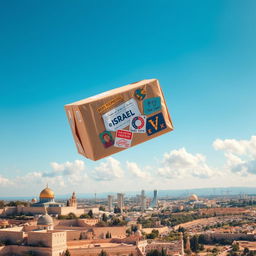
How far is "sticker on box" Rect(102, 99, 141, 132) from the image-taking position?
223cm

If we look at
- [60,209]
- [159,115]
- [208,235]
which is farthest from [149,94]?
[208,235]

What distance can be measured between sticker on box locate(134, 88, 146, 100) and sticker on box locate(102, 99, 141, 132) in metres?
0.03

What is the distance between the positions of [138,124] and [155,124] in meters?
0.10

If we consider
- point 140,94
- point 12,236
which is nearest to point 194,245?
point 12,236

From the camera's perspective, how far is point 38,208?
2089 centimetres

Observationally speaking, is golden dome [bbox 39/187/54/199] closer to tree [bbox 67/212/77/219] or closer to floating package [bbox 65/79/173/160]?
tree [bbox 67/212/77/219]

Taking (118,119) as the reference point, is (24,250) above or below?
below

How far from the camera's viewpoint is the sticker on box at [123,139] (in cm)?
229

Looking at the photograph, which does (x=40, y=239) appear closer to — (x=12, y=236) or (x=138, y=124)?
(x=12, y=236)

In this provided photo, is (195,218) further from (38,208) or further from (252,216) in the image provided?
(38,208)

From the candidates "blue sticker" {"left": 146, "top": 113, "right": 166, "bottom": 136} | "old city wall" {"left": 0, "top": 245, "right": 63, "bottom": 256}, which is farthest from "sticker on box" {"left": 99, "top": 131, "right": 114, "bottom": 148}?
"old city wall" {"left": 0, "top": 245, "right": 63, "bottom": 256}

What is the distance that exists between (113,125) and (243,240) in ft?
83.7

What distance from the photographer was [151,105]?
234 centimetres

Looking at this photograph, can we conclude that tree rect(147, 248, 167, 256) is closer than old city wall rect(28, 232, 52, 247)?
No
